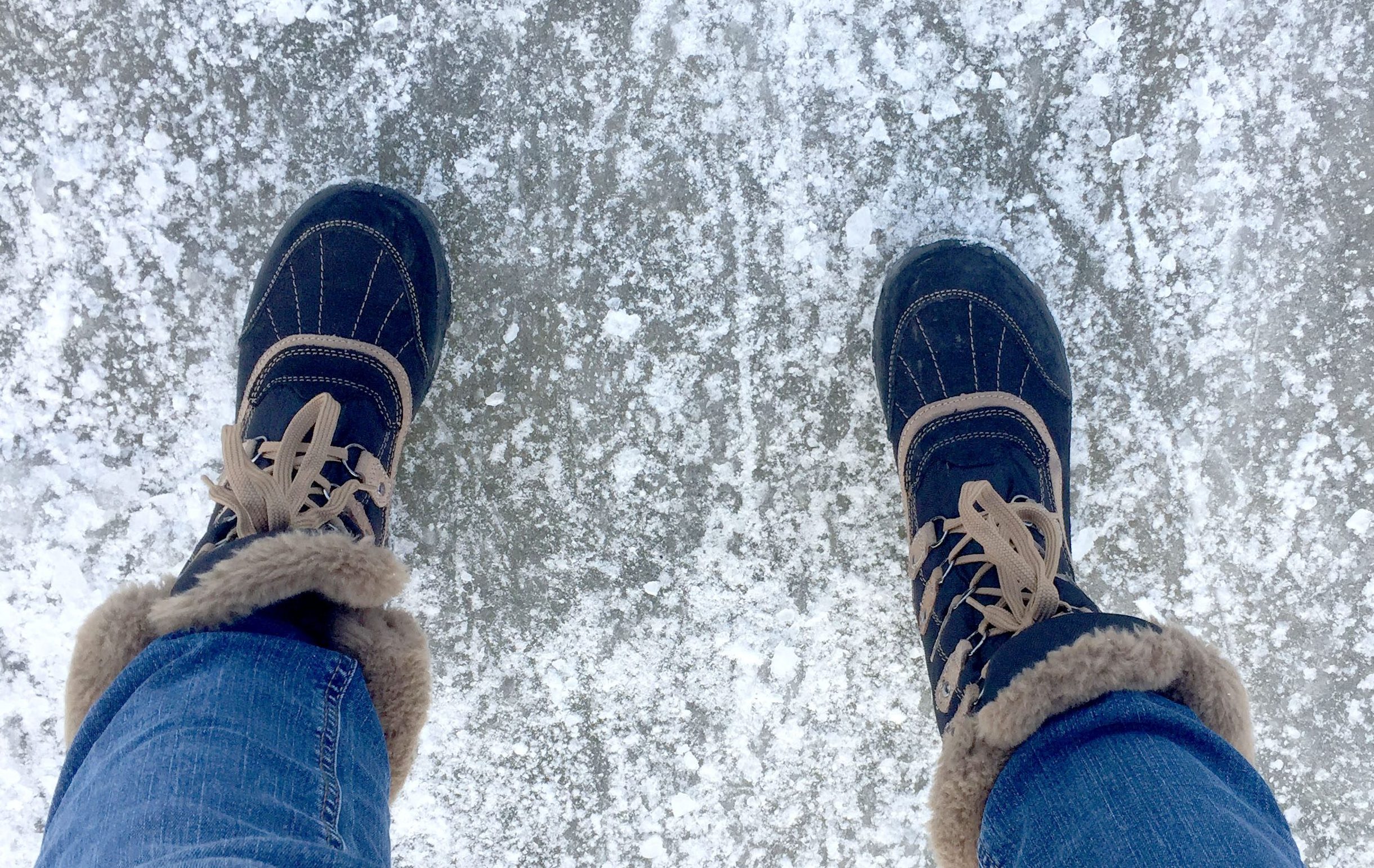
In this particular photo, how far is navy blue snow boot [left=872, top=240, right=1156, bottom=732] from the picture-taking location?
3.83 feet

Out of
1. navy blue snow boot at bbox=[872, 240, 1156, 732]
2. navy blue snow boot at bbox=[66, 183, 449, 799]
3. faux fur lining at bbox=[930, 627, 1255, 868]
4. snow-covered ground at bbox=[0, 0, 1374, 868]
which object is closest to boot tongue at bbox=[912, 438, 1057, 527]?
navy blue snow boot at bbox=[872, 240, 1156, 732]

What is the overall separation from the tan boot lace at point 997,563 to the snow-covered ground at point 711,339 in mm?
146

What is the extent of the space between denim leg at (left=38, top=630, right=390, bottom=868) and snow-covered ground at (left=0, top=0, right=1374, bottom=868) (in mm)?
427

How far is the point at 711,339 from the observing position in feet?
4.10

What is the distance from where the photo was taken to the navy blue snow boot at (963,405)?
3.83 ft

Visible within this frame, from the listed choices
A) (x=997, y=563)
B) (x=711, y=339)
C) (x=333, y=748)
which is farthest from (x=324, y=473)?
(x=997, y=563)

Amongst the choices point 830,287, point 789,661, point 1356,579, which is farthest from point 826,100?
point 1356,579

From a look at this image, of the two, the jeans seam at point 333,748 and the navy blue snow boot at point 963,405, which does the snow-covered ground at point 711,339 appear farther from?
the jeans seam at point 333,748

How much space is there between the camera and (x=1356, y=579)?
1.26 m

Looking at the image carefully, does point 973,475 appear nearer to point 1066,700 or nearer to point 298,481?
point 1066,700

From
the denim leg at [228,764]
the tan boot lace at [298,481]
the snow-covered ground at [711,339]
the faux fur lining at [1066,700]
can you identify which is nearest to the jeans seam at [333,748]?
the denim leg at [228,764]

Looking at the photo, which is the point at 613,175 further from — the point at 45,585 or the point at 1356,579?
the point at 1356,579

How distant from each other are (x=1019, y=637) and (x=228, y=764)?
2.99 feet

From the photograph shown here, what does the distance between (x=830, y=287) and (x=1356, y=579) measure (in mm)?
991
